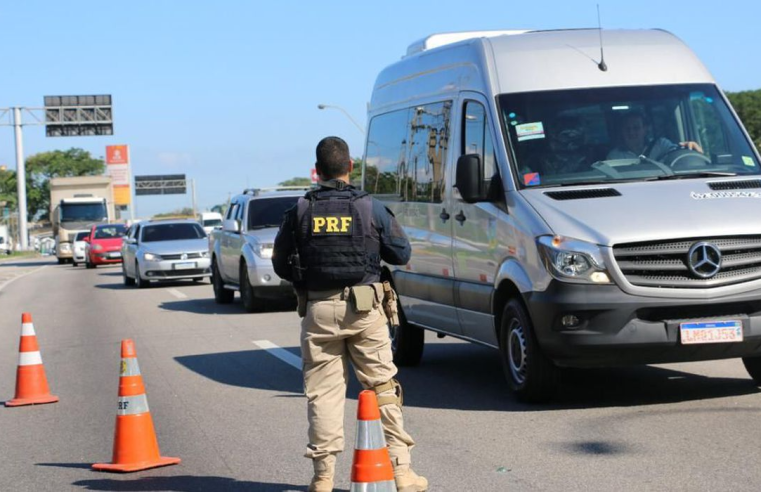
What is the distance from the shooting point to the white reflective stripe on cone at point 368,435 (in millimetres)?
5449

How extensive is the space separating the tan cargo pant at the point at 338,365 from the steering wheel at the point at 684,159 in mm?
3819

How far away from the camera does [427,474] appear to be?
6.92 metres

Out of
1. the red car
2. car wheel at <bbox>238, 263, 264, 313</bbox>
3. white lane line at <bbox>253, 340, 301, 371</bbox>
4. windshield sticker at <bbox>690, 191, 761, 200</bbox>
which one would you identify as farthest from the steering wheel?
the red car

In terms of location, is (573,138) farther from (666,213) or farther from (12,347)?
(12,347)

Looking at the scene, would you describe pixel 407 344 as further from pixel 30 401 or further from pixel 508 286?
pixel 30 401

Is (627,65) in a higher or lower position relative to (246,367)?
higher

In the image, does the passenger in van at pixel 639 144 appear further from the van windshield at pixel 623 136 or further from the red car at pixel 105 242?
the red car at pixel 105 242

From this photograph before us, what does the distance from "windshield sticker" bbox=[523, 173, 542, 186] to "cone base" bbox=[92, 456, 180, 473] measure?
322 cm

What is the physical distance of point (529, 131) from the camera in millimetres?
9391

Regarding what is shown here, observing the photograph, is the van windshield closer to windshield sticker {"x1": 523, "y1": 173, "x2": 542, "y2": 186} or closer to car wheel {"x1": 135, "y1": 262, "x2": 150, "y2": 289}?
windshield sticker {"x1": 523, "y1": 173, "x2": 542, "y2": 186}

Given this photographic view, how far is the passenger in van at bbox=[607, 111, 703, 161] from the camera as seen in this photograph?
9297mm

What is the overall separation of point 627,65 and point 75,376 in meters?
6.13

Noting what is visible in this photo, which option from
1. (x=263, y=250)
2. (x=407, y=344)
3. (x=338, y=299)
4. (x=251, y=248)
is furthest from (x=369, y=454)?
(x=251, y=248)

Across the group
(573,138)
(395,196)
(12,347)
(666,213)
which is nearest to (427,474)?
(666,213)
